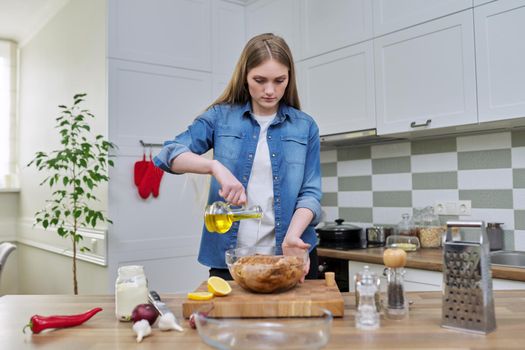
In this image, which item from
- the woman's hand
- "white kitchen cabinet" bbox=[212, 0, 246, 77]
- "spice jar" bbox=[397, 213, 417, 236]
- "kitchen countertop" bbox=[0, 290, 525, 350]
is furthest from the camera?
"white kitchen cabinet" bbox=[212, 0, 246, 77]

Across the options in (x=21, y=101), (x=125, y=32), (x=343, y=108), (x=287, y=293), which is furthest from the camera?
(x=21, y=101)

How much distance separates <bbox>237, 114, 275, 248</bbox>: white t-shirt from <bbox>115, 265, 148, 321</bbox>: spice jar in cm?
41

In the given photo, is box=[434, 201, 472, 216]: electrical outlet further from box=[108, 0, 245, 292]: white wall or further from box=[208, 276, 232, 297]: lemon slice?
box=[208, 276, 232, 297]: lemon slice

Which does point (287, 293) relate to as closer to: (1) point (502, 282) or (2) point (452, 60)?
(1) point (502, 282)

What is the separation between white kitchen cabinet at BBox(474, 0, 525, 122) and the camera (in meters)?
1.99

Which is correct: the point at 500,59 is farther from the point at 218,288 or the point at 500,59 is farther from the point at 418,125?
the point at 218,288

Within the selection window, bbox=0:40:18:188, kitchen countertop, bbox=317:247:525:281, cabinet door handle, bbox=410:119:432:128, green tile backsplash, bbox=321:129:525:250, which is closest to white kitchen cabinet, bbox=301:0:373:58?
cabinet door handle, bbox=410:119:432:128

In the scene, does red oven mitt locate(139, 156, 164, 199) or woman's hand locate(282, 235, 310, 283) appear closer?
woman's hand locate(282, 235, 310, 283)

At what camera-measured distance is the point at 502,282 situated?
6.23ft

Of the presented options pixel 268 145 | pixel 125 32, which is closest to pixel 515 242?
pixel 268 145

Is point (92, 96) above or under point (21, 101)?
under

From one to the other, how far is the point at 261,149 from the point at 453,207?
1.48 m

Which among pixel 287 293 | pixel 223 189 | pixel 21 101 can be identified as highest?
pixel 21 101

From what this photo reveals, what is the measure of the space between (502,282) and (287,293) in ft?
4.07
